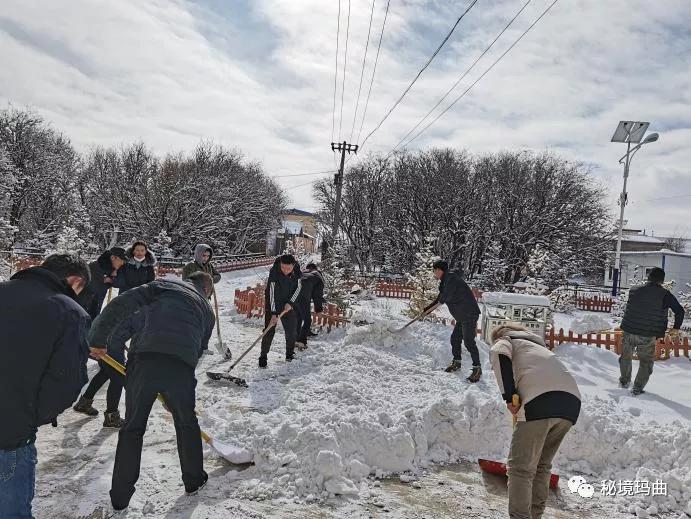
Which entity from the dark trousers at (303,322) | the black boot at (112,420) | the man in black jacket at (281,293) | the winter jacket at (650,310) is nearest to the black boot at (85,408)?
the black boot at (112,420)

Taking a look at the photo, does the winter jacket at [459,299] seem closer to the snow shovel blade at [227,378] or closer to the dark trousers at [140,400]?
the snow shovel blade at [227,378]

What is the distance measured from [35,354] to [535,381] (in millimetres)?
2926

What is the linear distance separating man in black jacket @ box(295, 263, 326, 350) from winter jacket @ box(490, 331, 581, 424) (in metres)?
5.35

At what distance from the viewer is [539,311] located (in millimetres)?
11516

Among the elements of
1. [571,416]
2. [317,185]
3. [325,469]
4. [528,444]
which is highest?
[317,185]

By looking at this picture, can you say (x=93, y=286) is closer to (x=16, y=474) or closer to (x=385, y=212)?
(x=16, y=474)

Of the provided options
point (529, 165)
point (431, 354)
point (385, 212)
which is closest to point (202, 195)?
point (385, 212)

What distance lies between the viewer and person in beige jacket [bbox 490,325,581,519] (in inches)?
120

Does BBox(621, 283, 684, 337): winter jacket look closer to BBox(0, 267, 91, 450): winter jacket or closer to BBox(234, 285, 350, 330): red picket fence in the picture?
BBox(234, 285, 350, 330): red picket fence

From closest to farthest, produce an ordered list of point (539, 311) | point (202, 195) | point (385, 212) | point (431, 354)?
point (431, 354) → point (539, 311) → point (202, 195) → point (385, 212)

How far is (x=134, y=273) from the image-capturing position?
19.1ft

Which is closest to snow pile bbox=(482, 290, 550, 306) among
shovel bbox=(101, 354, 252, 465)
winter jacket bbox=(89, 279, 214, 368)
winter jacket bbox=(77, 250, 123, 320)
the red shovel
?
the red shovel

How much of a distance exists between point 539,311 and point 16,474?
11.5 metres

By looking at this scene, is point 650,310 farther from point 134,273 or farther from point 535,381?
point 134,273
